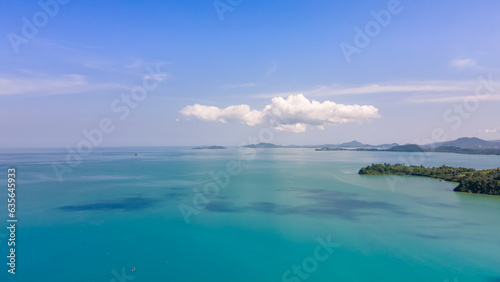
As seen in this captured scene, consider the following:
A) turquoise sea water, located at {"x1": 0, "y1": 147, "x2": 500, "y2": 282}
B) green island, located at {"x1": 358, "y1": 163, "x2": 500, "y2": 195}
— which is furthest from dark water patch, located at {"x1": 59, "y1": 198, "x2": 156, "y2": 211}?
green island, located at {"x1": 358, "y1": 163, "x2": 500, "y2": 195}

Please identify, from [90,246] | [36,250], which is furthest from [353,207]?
[36,250]

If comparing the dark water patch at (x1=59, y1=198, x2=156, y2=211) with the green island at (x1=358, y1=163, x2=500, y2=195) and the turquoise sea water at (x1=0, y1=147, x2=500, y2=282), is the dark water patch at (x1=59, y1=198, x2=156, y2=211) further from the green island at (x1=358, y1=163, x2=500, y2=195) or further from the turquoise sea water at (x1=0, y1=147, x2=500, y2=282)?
the green island at (x1=358, y1=163, x2=500, y2=195)

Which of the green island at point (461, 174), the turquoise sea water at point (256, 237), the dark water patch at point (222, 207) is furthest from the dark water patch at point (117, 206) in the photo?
the green island at point (461, 174)

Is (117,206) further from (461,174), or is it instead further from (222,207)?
(461,174)

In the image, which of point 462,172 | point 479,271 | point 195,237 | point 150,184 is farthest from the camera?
point 462,172

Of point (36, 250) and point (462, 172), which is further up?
point (462, 172)

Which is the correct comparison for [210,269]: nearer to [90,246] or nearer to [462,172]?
[90,246]

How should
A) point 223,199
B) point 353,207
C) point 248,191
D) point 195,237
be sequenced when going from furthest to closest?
point 248,191, point 223,199, point 353,207, point 195,237
